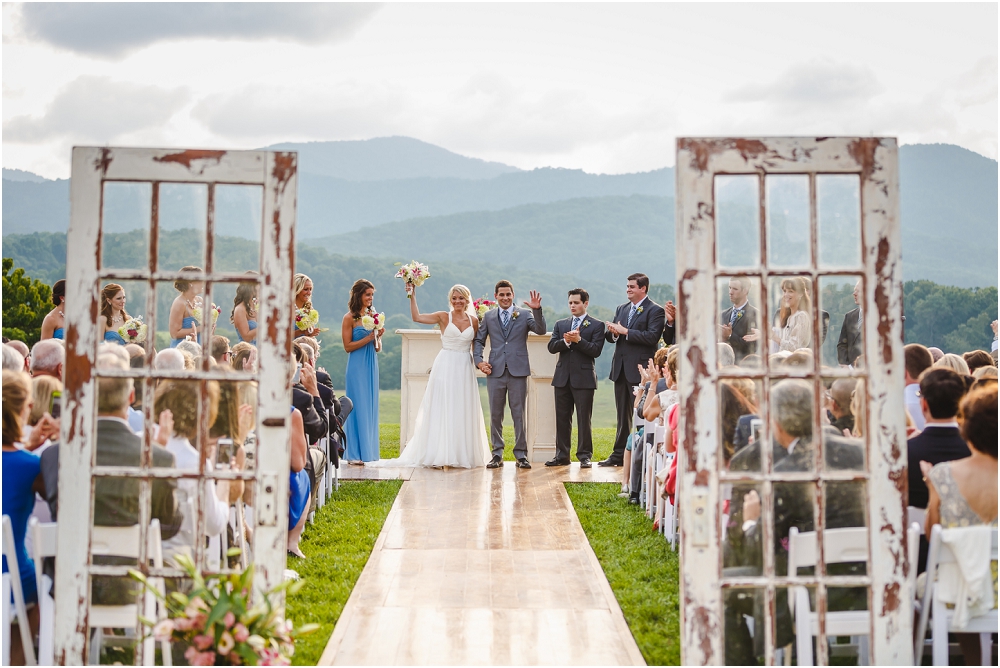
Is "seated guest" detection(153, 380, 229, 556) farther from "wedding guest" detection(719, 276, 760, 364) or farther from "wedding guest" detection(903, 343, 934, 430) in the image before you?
"wedding guest" detection(903, 343, 934, 430)

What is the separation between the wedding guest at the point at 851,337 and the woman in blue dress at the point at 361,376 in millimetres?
5652

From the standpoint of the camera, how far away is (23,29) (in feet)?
20.8

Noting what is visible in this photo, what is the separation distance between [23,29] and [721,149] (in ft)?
18.9

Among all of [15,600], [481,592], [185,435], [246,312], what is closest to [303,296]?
[481,592]

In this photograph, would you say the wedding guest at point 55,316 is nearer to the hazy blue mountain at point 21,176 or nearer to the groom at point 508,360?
the hazy blue mountain at point 21,176

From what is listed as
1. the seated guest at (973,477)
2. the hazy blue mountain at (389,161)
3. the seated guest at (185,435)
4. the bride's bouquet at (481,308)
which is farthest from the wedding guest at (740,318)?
the hazy blue mountain at (389,161)

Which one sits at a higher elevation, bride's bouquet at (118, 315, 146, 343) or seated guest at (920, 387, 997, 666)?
bride's bouquet at (118, 315, 146, 343)

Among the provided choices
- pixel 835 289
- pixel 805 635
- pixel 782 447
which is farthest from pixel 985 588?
pixel 835 289

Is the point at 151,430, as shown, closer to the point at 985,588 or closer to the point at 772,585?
the point at 772,585

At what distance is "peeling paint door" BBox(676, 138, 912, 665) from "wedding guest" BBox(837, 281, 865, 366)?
0.13 ft

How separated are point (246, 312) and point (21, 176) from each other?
1.80 metres

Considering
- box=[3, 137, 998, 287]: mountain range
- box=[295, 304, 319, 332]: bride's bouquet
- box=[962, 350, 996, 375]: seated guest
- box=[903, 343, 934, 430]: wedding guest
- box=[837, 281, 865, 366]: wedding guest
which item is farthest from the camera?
box=[3, 137, 998, 287]: mountain range

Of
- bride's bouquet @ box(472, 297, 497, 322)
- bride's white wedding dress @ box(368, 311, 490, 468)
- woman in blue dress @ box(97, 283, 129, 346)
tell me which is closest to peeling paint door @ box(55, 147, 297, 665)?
woman in blue dress @ box(97, 283, 129, 346)

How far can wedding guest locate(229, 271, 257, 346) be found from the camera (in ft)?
10.3
